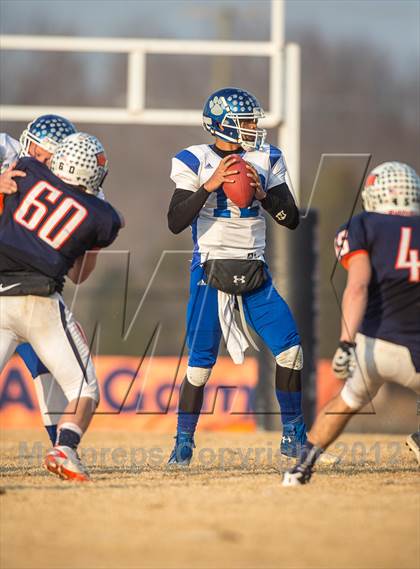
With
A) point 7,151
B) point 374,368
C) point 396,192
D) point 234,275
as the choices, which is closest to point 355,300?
point 374,368

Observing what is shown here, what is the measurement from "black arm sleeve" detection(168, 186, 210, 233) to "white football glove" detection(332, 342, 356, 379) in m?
1.53

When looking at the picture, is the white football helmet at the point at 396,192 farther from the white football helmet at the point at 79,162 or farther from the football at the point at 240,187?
the white football helmet at the point at 79,162

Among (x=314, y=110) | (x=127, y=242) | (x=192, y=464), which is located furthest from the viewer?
(x=314, y=110)

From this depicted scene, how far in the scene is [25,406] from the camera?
12094 millimetres

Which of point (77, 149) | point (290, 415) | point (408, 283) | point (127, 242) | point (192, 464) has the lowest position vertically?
point (127, 242)

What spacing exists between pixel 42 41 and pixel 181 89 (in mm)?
20756

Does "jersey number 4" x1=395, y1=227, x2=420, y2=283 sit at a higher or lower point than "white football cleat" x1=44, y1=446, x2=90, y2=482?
higher

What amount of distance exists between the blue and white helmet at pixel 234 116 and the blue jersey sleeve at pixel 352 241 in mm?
1318

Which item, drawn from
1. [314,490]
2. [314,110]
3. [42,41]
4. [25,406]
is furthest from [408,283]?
[314,110]

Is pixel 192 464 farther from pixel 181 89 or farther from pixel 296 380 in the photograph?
pixel 181 89

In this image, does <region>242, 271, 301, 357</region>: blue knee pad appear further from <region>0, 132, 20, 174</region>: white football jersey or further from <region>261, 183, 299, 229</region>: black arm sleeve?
<region>0, 132, 20, 174</region>: white football jersey

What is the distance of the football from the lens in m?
6.41

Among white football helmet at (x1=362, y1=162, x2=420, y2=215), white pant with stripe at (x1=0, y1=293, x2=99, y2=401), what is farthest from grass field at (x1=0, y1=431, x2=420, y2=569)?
white football helmet at (x1=362, y1=162, x2=420, y2=215)

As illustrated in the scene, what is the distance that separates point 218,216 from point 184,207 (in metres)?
0.31
